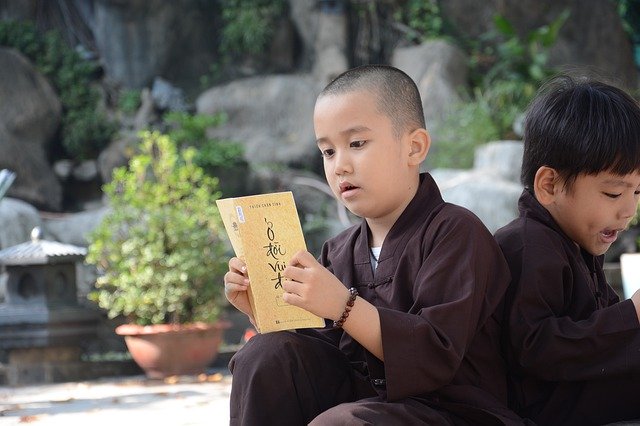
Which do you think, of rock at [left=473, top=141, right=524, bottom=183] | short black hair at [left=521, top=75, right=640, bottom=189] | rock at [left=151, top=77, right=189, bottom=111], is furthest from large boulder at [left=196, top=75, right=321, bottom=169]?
short black hair at [left=521, top=75, right=640, bottom=189]

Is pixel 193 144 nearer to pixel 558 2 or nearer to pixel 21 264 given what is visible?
pixel 21 264

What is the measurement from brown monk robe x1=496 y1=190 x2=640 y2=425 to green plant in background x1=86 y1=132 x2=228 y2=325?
479 cm

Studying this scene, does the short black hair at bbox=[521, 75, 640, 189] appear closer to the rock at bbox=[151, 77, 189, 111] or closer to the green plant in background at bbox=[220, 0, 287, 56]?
the rock at bbox=[151, 77, 189, 111]

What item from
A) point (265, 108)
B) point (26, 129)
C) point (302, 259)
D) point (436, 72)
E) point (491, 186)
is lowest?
point (491, 186)

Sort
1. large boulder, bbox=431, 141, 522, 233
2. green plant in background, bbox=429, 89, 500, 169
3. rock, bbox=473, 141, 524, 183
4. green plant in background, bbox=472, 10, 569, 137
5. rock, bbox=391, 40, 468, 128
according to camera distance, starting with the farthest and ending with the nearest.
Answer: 1. rock, bbox=391, 40, 468, 128
2. green plant in background, bbox=472, 10, 569, 137
3. green plant in background, bbox=429, 89, 500, 169
4. rock, bbox=473, 141, 524, 183
5. large boulder, bbox=431, 141, 522, 233

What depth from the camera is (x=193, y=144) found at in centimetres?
1154

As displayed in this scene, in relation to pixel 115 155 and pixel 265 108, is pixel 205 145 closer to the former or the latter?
pixel 115 155

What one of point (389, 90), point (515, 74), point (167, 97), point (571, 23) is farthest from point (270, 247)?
point (571, 23)

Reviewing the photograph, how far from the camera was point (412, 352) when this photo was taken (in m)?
2.00

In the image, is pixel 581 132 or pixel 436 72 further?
pixel 436 72

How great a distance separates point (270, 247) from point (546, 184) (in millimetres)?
689

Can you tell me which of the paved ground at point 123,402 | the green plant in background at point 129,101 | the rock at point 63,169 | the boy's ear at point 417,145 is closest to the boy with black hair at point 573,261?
the boy's ear at point 417,145

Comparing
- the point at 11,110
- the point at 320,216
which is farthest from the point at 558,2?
the point at 11,110

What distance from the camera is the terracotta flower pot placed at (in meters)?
6.88
